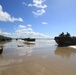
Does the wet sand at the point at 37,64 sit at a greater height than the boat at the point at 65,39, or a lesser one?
lesser

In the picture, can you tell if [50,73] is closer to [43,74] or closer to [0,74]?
[43,74]

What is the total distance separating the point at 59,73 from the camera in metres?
11.2

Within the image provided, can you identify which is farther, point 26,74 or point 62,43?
point 62,43

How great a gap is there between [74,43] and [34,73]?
1527 inches

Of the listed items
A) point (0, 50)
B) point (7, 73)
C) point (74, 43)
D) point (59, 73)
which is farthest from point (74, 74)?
point (74, 43)

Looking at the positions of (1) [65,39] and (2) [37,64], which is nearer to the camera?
(2) [37,64]

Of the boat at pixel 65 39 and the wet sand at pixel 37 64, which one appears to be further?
the boat at pixel 65 39

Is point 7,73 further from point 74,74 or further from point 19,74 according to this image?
point 74,74

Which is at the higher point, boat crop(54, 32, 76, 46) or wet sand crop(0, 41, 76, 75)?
boat crop(54, 32, 76, 46)

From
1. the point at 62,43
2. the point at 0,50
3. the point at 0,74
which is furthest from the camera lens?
the point at 62,43

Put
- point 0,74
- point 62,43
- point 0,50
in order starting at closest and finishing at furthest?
point 0,74 < point 0,50 < point 62,43

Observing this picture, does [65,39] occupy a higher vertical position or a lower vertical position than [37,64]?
higher

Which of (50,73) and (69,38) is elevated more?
(69,38)

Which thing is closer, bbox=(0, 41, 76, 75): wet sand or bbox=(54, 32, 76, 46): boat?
bbox=(0, 41, 76, 75): wet sand
